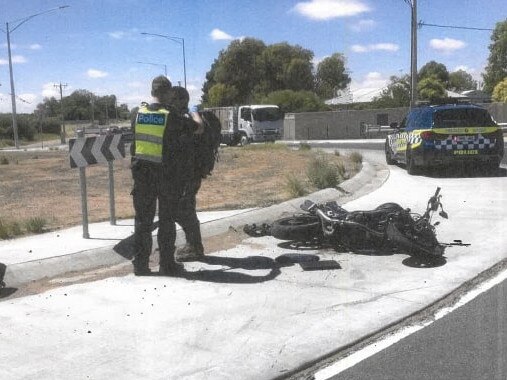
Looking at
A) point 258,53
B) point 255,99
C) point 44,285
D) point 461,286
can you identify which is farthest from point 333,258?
point 258,53

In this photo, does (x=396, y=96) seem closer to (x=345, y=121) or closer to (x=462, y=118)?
(x=345, y=121)

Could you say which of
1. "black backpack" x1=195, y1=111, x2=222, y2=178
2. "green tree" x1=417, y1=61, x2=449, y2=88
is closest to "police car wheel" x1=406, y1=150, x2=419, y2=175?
"black backpack" x1=195, y1=111, x2=222, y2=178

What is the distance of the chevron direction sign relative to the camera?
8398 millimetres

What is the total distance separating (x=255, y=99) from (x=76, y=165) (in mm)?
57046

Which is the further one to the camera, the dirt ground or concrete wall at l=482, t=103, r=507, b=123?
concrete wall at l=482, t=103, r=507, b=123

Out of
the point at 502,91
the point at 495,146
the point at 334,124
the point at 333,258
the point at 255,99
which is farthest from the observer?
the point at 255,99

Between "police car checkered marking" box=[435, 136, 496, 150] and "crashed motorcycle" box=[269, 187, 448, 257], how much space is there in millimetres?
7078

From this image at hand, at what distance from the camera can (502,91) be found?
181 ft

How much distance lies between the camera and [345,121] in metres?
45.9

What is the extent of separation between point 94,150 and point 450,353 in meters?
5.63

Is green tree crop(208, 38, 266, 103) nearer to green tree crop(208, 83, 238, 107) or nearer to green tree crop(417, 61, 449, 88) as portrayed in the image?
green tree crop(208, 83, 238, 107)

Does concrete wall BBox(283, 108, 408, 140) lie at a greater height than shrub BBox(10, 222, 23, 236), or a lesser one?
greater

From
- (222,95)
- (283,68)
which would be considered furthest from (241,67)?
(222,95)

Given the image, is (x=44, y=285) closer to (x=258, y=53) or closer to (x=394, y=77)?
(x=394, y=77)
